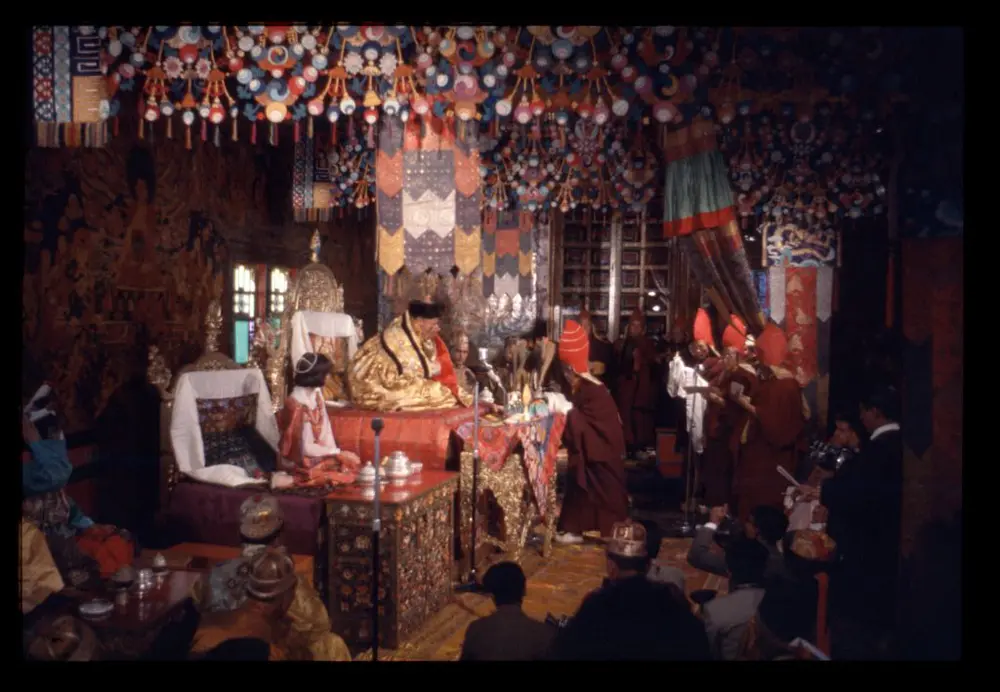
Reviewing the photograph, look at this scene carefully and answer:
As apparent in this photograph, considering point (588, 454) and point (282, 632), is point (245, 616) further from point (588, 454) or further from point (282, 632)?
point (588, 454)

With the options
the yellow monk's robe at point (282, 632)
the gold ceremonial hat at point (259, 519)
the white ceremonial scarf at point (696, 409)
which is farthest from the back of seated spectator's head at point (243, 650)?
the white ceremonial scarf at point (696, 409)

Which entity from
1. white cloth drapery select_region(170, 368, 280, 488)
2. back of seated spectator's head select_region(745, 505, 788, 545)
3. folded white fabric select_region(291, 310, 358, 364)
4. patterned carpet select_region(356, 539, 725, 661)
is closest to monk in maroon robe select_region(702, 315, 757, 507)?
patterned carpet select_region(356, 539, 725, 661)

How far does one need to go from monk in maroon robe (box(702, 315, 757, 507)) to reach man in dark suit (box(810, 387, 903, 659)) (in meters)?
2.24

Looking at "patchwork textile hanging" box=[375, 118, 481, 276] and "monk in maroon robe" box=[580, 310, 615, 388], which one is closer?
"patchwork textile hanging" box=[375, 118, 481, 276]

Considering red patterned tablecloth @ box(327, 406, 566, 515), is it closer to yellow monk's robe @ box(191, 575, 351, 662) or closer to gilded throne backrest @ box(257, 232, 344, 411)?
gilded throne backrest @ box(257, 232, 344, 411)

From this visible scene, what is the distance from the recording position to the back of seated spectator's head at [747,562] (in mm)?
3443

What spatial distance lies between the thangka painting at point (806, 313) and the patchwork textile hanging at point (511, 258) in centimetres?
340

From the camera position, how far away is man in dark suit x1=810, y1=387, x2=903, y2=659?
3.87 meters

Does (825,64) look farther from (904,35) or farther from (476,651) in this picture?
(476,651)

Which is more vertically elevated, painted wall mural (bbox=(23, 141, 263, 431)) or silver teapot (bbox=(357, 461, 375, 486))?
painted wall mural (bbox=(23, 141, 263, 431))

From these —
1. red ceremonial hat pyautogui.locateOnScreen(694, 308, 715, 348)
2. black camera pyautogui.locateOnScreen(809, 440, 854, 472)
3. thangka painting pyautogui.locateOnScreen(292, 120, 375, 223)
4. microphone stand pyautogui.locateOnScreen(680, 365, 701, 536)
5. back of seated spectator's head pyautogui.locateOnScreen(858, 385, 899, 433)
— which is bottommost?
microphone stand pyautogui.locateOnScreen(680, 365, 701, 536)

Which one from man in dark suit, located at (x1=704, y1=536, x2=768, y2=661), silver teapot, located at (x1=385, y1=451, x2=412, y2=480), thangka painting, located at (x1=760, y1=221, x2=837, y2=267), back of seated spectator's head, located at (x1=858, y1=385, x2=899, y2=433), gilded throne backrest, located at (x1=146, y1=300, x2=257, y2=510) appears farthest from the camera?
thangka painting, located at (x1=760, y1=221, x2=837, y2=267)

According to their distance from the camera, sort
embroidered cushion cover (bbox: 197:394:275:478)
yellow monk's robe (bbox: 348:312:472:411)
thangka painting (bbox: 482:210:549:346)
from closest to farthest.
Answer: embroidered cushion cover (bbox: 197:394:275:478) → yellow monk's robe (bbox: 348:312:472:411) → thangka painting (bbox: 482:210:549:346)

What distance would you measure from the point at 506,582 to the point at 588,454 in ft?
11.9
